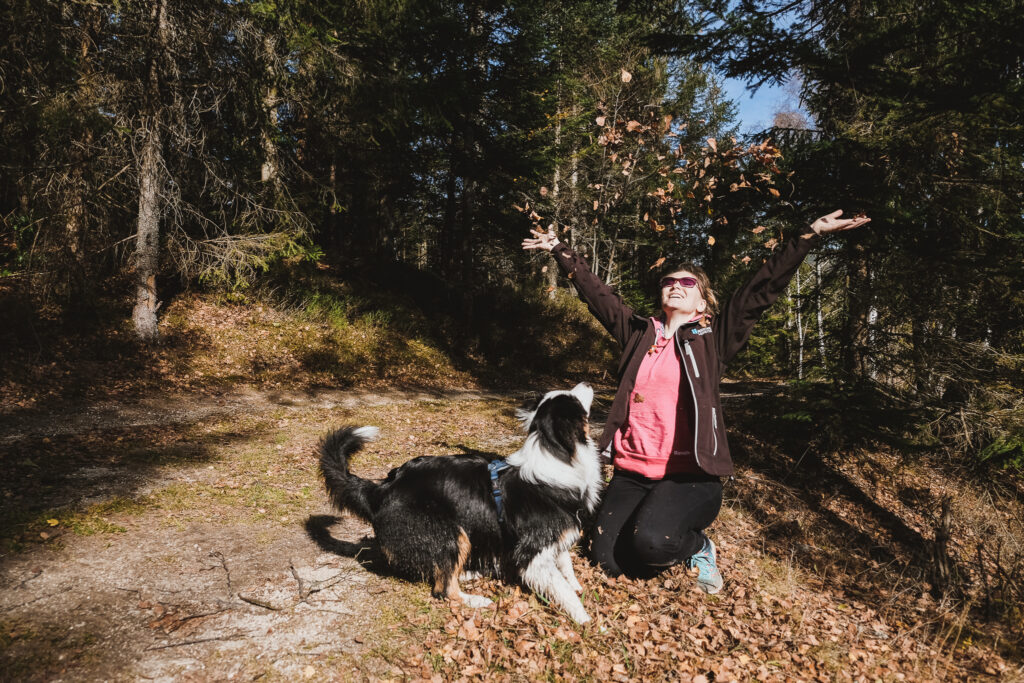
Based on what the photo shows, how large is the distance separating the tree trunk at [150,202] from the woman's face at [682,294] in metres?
9.24

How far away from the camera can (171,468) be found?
5.04 metres

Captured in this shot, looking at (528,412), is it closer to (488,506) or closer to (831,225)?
(488,506)

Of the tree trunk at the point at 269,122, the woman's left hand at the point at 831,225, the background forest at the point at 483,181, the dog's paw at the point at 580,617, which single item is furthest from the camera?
the tree trunk at the point at 269,122

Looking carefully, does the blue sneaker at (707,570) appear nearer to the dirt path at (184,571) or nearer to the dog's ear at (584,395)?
the dog's ear at (584,395)

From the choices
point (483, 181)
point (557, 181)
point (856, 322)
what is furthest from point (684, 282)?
point (557, 181)

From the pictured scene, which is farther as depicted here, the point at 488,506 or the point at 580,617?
the point at 488,506

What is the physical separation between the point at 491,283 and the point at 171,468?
12777 millimetres

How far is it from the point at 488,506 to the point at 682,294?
2.03m

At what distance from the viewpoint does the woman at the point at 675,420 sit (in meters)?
3.27

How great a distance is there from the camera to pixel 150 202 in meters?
8.61

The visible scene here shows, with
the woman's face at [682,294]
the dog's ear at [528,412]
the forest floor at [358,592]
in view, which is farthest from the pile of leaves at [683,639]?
the woman's face at [682,294]

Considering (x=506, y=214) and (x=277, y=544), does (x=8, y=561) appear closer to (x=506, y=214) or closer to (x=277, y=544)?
(x=277, y=544)

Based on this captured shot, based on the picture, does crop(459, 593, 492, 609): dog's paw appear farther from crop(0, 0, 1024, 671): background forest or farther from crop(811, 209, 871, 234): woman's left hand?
crop(0, 0, 1024, 671): background forest

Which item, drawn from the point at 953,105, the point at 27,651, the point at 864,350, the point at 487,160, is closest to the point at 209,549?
the point at 27,651
